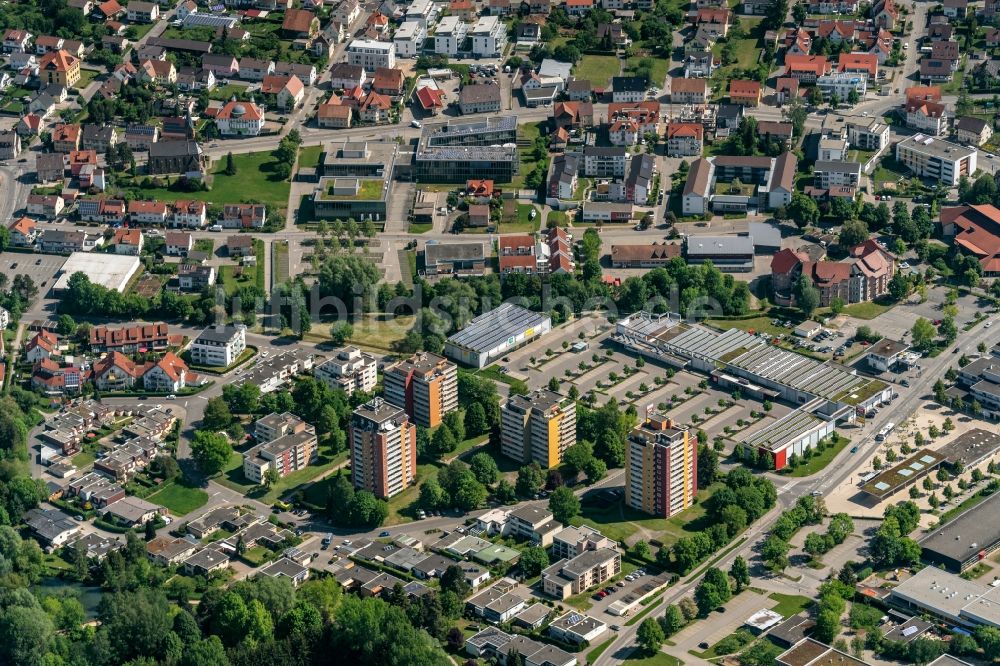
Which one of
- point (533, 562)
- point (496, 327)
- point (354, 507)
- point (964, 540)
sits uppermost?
point (496, 327)

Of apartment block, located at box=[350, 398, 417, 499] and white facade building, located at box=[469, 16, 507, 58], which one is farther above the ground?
white facade building, located at box=[469, 16, 507, 58]

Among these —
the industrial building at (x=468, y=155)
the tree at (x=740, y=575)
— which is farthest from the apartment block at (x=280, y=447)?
the industrial building at (x=468, y=155)

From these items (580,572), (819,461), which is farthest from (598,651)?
(819,461)

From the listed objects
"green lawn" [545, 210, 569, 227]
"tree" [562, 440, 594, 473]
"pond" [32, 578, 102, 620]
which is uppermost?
"green lawn" [545, 210, 569, 227]

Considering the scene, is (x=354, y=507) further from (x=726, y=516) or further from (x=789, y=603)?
(x=789, y=603)

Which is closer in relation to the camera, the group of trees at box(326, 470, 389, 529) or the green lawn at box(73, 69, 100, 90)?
the group of trees at box(326, 470, 389, 529)

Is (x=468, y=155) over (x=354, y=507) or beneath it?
over

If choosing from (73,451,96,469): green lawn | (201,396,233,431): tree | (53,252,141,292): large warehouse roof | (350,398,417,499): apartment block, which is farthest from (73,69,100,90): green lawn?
(350,398,417,499): apartment block

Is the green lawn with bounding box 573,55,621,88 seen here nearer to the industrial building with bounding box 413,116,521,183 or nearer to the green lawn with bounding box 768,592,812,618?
the industrial building with bounding box 413,116,521,183

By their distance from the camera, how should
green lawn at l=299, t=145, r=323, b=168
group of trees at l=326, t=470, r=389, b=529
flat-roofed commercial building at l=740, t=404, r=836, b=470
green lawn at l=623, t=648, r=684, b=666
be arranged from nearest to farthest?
1. green lawn at l=623, t=648, r=684, b=666
2. group of trees at l=326, t=470, r=389, b=529
3. flat-roofed commercial building at l=740, t=404, r=836, b=470
4. green lawn at l=299, t=145, r=323, b=168
